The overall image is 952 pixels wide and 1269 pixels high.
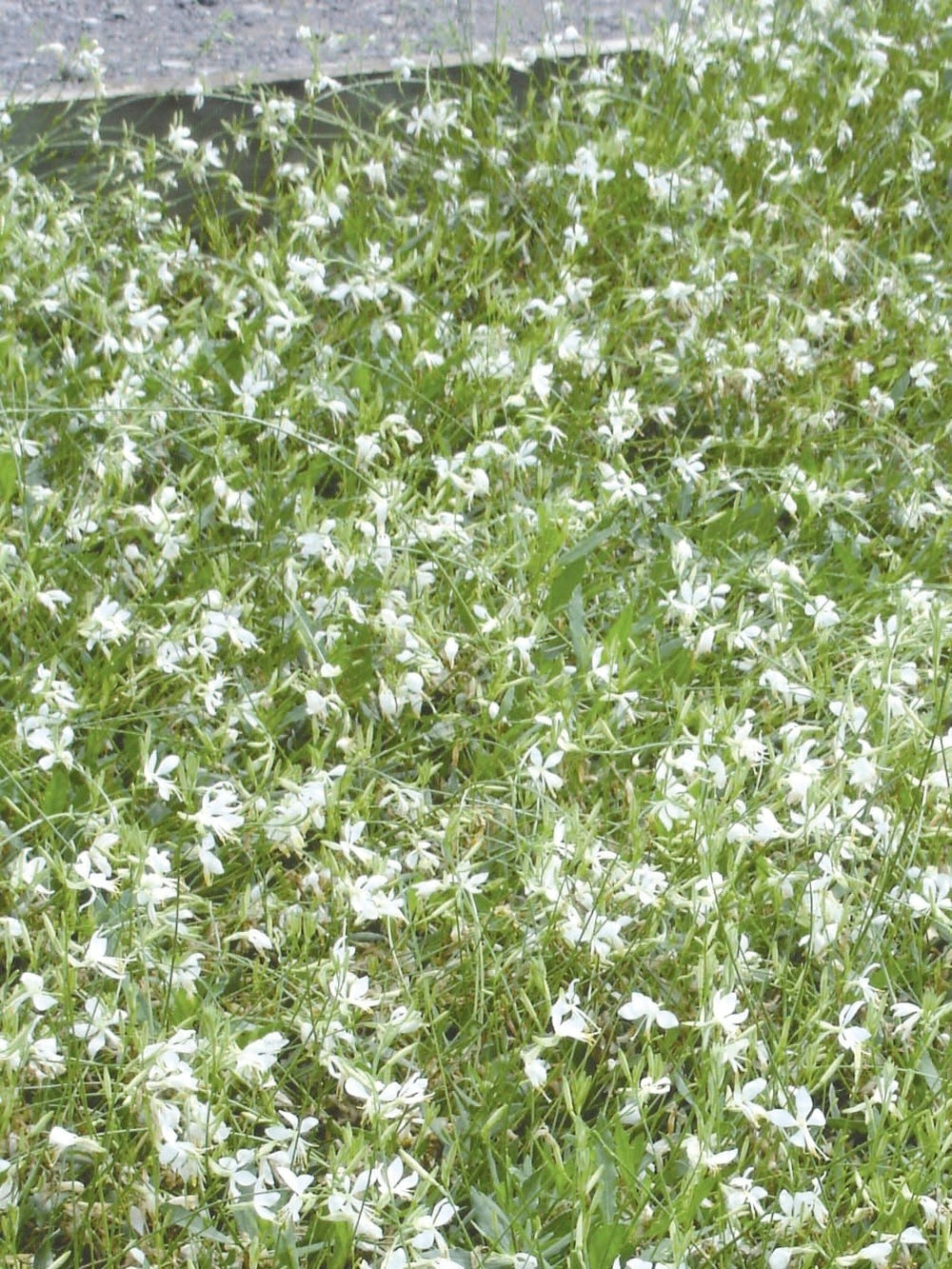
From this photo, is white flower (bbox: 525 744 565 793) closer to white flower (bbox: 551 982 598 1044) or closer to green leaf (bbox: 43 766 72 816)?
white flower (bbox: 551 982 598 1044)

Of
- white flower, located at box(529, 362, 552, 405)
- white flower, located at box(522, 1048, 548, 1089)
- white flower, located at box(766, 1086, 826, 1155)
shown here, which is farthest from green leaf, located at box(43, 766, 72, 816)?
white flower, located at box(529, 362, 552, 405)

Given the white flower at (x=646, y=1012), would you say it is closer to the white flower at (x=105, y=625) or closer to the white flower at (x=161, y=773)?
the white flower at (x=161, y=773)

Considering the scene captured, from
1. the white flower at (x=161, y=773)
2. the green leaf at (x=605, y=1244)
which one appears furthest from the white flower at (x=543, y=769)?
the green leaf at (x=605, y=1244)

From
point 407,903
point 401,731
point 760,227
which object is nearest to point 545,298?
point 760,227

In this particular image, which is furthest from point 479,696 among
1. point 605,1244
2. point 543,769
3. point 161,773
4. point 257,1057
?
point 605,1244

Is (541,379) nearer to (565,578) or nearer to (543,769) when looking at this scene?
(565,578)

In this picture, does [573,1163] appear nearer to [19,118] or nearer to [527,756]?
[527,756]
